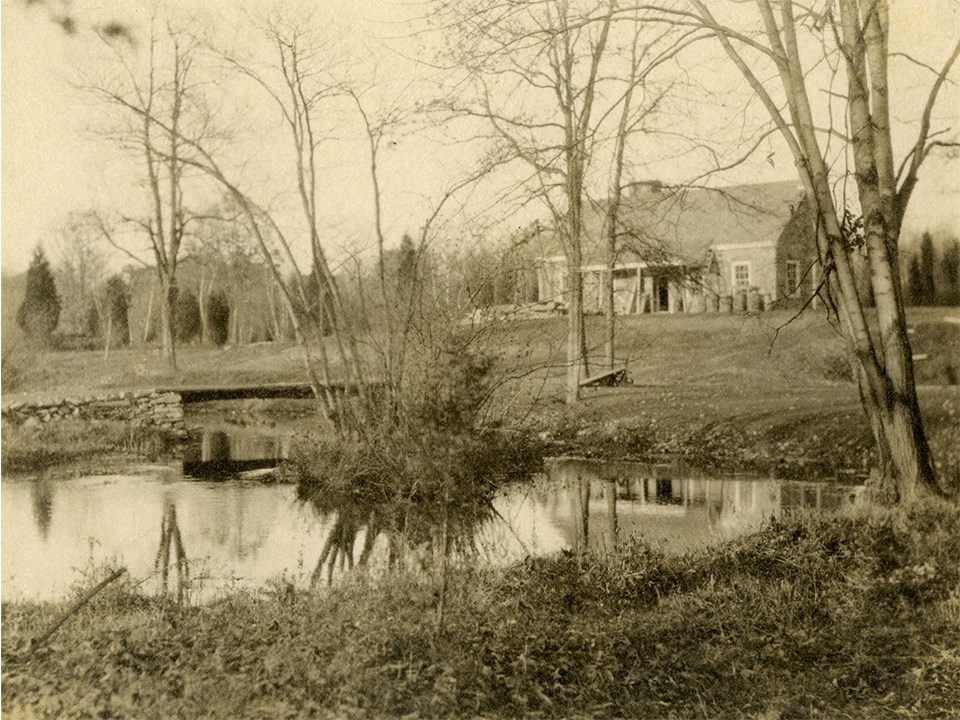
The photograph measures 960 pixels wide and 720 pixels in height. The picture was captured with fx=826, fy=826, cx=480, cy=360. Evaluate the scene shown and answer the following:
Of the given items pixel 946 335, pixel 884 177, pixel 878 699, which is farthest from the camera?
pixel 946 335

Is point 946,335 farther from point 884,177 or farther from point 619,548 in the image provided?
point 619,548

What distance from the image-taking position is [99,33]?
6492mm

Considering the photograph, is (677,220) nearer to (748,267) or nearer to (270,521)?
(748,267)

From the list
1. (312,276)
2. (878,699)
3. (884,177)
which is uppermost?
(884,177)

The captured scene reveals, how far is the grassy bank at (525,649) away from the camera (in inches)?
191

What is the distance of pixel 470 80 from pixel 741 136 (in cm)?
283

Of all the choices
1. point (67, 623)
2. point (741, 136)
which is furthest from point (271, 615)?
point (741, 136)

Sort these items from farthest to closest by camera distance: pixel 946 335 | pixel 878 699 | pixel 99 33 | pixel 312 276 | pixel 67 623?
1. pixel 312 276
2. pixel 946 335
3. pixel 99 33
4. pixel 67 623
5. pixel 878 699

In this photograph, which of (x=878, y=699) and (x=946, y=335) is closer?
(x=878, y=699)

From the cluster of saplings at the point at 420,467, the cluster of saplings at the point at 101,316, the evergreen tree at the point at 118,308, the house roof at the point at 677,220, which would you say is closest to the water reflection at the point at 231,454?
the cluster of saplings at the point at 420,467

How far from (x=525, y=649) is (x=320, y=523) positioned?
4023 millimetres

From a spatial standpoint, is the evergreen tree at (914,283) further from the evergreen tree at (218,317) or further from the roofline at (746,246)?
the evergreen tree at (218,317)

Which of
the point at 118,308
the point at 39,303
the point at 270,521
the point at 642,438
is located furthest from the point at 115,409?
the point at 642,438

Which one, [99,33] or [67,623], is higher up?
Result: [99,33]
